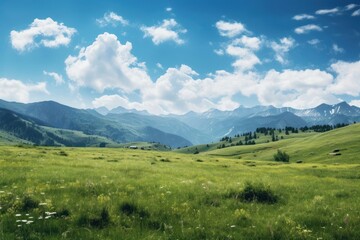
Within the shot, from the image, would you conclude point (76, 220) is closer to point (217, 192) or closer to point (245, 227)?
point (245, 227)

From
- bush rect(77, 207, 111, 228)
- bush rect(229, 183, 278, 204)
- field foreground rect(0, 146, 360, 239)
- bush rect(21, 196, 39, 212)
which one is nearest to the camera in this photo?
field foreground rect(0, 146, 360, 239)

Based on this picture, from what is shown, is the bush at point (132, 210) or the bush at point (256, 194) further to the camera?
the bush at point (256, 194)

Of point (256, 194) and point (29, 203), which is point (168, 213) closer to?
point (29, 203)

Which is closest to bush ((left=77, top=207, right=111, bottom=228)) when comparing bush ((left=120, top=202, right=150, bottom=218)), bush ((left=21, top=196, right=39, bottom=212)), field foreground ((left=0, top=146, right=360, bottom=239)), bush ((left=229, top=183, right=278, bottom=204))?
field foreground ((left=0, top=146, right=360, bottom=239))

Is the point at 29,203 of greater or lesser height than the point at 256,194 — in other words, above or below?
above

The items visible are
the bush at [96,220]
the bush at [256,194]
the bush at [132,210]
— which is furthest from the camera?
the bush at [256,194]

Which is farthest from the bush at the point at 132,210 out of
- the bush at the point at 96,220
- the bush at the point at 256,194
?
the bush at the point at 256,194

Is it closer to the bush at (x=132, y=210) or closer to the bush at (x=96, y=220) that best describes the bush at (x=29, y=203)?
the bush at (x=96, y=220)

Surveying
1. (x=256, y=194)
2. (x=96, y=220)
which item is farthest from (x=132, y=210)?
(x=256, y=194)

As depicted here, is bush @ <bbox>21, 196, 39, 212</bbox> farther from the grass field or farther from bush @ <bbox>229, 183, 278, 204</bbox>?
bush @ <bbox>229, 183, 278, 204</bbox>

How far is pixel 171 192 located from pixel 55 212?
6218 millimetres

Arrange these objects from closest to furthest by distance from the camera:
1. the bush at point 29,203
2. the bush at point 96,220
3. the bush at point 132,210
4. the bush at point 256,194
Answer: the bush at point 96,220 → the bush at point 132,210 → the bush at point 29,203 → the bush at point 256,194

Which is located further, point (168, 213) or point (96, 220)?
point (168, 213)

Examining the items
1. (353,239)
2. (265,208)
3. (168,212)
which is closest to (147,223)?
(168,212)
